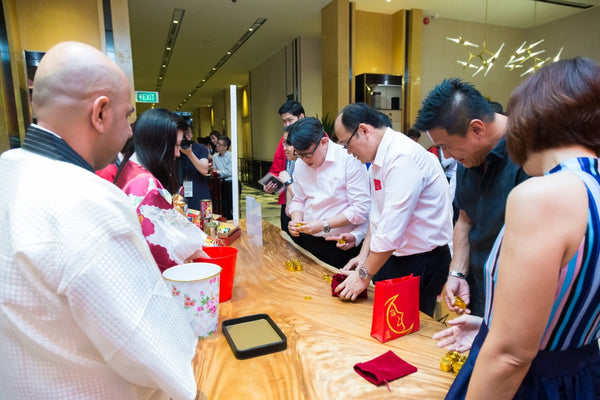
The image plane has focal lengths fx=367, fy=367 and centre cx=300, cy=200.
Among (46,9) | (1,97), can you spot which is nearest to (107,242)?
(1,97)

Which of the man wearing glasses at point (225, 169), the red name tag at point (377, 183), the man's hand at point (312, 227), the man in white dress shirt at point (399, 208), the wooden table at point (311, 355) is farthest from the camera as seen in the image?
the man wearing glasses at point (225, 169)

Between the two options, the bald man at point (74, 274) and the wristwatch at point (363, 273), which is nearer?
the bald man at point (74, 274)

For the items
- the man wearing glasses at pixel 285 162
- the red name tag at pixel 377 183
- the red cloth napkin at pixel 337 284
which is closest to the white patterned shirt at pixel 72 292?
the red cloth napkin at pixel 337 284

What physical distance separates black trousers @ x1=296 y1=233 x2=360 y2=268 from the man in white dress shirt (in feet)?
1.32

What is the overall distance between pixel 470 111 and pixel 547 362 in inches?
34.7

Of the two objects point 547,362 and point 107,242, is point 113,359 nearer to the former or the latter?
point 107,242

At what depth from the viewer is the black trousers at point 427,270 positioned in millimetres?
1825

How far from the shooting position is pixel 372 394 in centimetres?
86

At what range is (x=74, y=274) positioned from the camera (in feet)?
1.77

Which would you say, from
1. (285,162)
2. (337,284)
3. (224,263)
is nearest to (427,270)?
(337,284)

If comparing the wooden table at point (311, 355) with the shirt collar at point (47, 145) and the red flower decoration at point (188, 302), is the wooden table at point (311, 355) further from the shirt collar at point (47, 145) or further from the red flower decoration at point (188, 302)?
the shirt collar at point (47, 145)

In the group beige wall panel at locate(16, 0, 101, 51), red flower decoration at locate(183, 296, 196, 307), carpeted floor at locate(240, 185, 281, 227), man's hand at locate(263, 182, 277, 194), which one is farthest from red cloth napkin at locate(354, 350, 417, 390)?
beige wall panel at locate(16, 0, 101, 51)

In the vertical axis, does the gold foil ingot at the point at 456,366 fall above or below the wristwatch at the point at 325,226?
below

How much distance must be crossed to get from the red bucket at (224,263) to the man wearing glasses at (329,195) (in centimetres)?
A: 76
